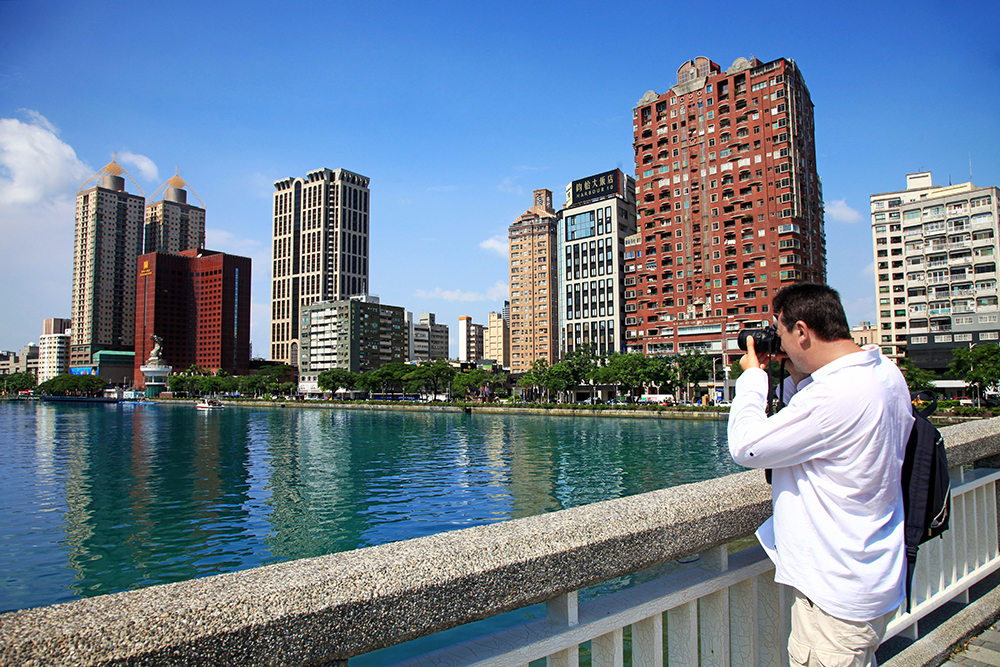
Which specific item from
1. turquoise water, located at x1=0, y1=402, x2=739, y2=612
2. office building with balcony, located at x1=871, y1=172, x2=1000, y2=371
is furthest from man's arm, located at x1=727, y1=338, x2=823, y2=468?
office building with balcony, located at x1=871, y1=172, x2=1000, y2=371

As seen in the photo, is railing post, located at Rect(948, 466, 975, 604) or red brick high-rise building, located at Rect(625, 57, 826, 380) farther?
red brick high-rise building, located at Rect(625, 57, 826, 380)

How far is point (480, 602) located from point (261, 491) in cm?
2471

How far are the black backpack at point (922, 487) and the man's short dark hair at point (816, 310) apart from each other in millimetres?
437

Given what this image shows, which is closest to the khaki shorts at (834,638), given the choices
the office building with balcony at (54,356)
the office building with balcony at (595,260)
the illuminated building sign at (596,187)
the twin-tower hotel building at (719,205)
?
the twin-tower hotel building at (719,205)

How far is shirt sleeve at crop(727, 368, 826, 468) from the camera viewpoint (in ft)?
6.51

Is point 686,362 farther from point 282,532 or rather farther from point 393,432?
point 282,532

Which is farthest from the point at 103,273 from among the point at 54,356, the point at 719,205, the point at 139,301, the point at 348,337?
the point at 719,205

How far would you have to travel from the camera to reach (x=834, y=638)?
6.78 ft

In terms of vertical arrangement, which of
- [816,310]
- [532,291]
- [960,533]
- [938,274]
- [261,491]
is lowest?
[261,491]

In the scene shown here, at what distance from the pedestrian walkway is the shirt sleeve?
7.72 ft

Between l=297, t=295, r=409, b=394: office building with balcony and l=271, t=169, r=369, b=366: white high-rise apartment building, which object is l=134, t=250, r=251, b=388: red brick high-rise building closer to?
l=271, t=169, r=369, b=366: white high-rise apartment building

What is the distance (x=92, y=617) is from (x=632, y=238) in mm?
100661

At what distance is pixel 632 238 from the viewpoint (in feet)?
322

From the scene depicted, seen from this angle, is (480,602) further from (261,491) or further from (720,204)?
(720,204)
